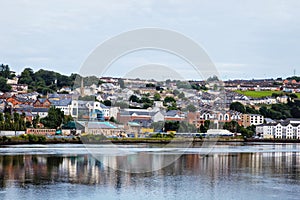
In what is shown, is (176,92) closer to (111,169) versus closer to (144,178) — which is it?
(111,169)

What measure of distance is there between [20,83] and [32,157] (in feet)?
128

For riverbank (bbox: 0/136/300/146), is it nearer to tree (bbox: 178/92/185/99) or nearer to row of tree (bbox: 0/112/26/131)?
row of tree (bbox: 0/112/26/131)

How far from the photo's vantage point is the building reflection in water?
10906mm

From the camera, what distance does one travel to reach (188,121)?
3562 cm

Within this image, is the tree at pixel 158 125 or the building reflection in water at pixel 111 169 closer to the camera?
the building reflection in water at pixel 111 169

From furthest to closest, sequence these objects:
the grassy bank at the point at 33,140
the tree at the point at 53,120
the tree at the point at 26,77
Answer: the tree at the point at 26,77 → the tree at the point at 53,120 → the grassy bank at the point at 33,140

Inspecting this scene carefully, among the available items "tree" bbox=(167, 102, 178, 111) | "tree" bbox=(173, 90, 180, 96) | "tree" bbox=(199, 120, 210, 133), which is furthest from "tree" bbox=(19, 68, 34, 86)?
"tree" bbox=(199, 120, 210, 133)

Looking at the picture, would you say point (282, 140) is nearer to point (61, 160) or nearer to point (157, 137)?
point (157, 137)

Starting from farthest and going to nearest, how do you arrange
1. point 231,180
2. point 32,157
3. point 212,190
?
point 32,157 < point 231,180 < point 212,190

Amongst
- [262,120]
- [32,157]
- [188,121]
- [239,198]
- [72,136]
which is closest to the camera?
[239,198]

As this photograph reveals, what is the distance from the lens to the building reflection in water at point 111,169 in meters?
10.9

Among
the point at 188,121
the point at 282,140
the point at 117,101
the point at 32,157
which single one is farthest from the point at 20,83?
the point at 32,157

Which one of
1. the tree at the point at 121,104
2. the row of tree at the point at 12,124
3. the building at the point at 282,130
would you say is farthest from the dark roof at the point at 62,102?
the building at the point at 282,130

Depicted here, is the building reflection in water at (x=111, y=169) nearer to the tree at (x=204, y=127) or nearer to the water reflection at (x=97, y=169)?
the water reflection at (x=97, y=169)
